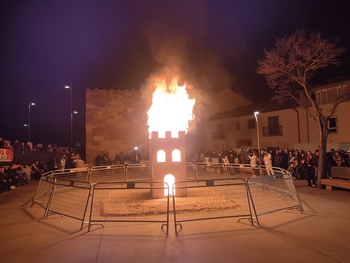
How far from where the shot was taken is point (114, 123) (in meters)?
26.5

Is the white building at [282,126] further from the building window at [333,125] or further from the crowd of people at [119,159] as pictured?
the crowd of people at [119,159]

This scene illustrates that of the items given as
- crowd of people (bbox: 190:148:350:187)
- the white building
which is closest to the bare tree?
crowd of people (bbox: 190:148:350:187)

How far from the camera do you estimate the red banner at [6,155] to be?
16641mm

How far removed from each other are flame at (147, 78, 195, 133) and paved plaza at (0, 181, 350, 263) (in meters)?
5.03

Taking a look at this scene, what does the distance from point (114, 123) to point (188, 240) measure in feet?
68.7

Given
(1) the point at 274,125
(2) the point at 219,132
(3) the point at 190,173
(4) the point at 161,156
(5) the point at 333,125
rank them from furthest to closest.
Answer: (2) the point at 219,132
(1) the point at 274,125
(5) the point at 333,125
(3) the point at 190,173
(4) the point at 161,156

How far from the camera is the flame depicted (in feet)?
41.4

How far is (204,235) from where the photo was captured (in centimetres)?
707

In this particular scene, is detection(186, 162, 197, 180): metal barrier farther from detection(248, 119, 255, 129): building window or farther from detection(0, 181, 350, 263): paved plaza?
detection(248, 119, 255, 129): building window

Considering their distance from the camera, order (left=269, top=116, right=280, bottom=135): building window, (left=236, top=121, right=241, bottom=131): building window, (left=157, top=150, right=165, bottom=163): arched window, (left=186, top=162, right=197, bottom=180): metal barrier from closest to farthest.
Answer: (left=157, top=150, right=165, bottom=163): arched window
(left=186, top=162, right=197, bottom=180): metal barrier
(left=269, top=116, right=280, bottom=135): building window
(left=236, top=121, right=241, bottom=131): building window

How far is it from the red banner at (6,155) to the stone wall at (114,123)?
8784mm

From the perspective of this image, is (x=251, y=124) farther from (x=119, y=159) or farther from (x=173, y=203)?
(x=173, y=203)

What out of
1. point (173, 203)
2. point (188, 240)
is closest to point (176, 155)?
point (173, 203)

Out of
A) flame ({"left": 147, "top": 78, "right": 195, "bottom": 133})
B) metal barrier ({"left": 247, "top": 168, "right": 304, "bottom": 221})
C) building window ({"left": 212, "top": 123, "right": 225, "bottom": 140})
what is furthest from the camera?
building window ({"left": 212, "top": 123, "right": 225, "bottom": 140})
